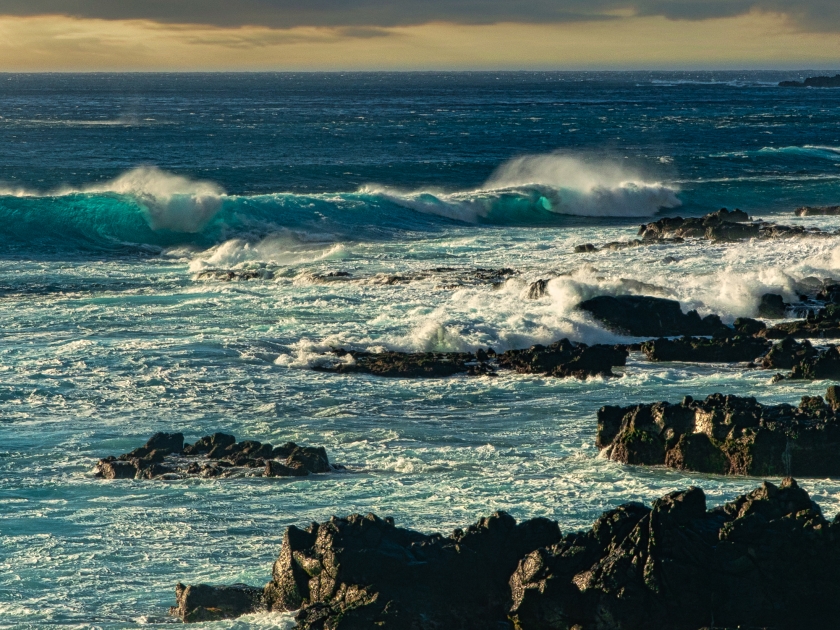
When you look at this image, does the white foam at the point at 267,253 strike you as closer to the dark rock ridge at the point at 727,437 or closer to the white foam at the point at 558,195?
the white foam at the point at 558,195

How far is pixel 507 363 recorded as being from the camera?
851 inches

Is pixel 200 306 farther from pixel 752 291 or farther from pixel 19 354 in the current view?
pixel 752 291

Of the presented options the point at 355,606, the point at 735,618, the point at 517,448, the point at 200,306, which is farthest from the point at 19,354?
the point at 735,618

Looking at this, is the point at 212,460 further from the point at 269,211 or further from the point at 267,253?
the point at 269,211

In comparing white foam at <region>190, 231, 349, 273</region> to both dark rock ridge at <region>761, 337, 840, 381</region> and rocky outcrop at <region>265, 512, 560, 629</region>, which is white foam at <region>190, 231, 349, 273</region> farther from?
rocky outcrop at <region>265, 512, 560, 629</region>

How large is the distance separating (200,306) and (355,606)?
1843 centimetres

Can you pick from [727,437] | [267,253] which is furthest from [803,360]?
[267,253]

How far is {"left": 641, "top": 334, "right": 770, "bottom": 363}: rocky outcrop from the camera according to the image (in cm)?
2169

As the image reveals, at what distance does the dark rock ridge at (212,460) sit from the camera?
→ 15.3 m

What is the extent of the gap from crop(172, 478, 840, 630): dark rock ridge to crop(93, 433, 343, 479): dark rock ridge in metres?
4.38

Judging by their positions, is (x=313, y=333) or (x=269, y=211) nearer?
(x=313, y=333)

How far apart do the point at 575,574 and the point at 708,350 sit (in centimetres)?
1229

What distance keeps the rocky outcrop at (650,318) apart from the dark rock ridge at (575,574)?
13285 millimetres

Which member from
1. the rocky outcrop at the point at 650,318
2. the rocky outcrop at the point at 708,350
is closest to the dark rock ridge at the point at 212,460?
the rocky outcrop at the point at 708,350
